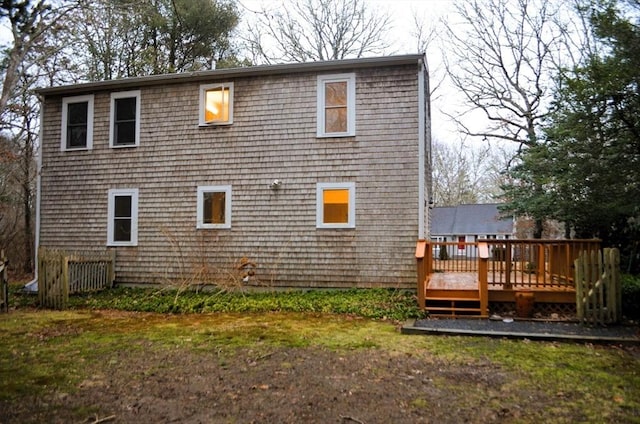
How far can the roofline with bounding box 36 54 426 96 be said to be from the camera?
10.2 meters

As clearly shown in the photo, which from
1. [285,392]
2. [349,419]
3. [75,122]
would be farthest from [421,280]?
[75,122]

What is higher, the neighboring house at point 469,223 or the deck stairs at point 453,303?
the neighboring house at point 469,223

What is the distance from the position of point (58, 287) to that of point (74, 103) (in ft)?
18.6

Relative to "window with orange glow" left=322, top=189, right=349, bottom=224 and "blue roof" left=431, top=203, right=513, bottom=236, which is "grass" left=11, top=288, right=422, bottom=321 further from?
"blue roof" left=431, top=203, right=513, bottom=236

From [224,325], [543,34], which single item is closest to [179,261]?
[224,325]

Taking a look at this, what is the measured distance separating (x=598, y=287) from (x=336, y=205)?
5549 millimetres

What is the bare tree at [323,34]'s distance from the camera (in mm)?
20359

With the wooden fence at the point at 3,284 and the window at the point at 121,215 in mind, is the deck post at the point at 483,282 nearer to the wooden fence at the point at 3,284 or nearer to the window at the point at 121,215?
the window at the point at 121,215

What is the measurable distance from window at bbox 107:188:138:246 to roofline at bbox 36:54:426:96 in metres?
2.93

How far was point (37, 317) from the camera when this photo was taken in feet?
27.9

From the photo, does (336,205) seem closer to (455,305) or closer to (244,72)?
(455,305)

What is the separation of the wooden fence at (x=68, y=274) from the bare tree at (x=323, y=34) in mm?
12875

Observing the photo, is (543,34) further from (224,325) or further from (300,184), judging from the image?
(224,325)

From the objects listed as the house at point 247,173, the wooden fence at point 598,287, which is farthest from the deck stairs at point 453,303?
the wooden fence at point 598,287
